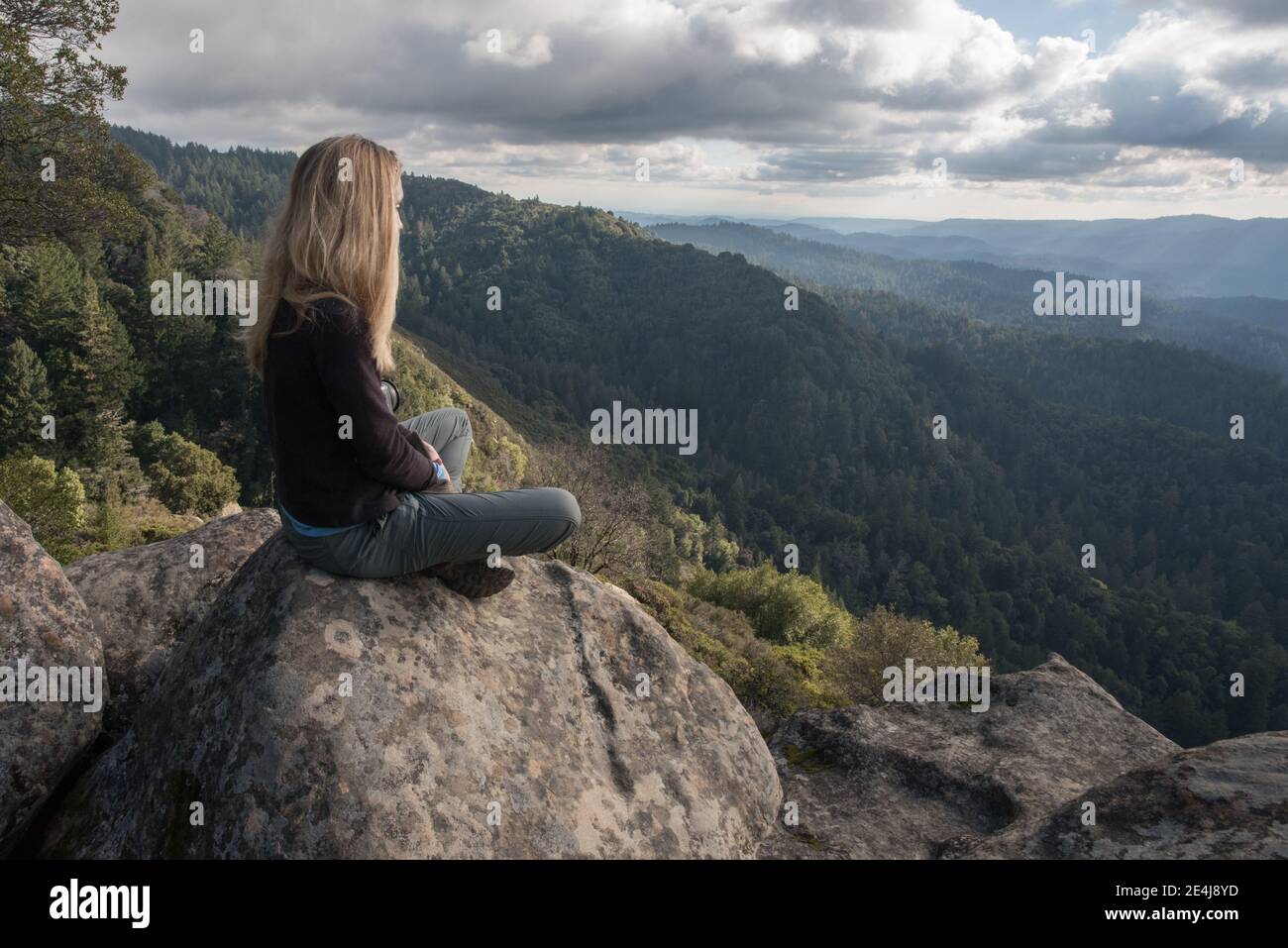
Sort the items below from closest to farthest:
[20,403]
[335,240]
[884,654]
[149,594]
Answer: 1. [335,240]
2. [149,594]
3. [884,654]
4. [20,403]

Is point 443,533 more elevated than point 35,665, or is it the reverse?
point 443,533

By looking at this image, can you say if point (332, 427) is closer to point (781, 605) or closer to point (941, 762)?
point (941, 762)

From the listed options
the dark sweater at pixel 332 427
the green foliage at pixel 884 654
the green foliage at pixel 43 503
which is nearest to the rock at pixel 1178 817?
the dark sweater at pixel 332 427

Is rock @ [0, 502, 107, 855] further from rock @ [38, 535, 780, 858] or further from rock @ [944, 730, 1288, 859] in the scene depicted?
rock @ [944, 730, 1288, 859]

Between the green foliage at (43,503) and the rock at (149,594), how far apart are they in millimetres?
13357

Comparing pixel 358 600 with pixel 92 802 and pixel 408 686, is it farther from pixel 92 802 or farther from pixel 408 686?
pixel 92 802

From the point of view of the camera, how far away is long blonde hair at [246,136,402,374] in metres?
4.62

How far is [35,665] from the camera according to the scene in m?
5.68

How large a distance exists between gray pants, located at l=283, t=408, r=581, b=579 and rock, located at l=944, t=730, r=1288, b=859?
178 inches

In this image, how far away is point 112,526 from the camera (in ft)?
80.6

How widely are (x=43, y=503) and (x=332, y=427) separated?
20984 millimetres

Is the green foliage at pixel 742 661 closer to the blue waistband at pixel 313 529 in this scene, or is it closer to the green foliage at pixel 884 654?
the green foliage at pixel 884 654

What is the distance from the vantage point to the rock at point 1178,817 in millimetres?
5281

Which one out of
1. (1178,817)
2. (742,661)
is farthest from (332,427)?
(742,661)
